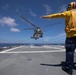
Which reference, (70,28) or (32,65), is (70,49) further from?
(32,65)

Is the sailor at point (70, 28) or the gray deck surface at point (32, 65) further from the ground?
the sailor at point (70, 28)

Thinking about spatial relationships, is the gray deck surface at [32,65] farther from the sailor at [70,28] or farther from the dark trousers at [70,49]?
the sailor at [70,28]

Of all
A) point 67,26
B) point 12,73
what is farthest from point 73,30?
point 12,73

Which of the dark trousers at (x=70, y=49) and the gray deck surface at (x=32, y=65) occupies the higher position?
the dark trousers at (x=70, y=49)

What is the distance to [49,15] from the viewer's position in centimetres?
629

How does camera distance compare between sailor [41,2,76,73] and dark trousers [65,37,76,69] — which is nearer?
sailor [41,2,76,73]

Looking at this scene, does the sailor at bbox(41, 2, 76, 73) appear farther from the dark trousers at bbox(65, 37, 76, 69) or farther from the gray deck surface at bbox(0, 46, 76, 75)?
the gray deck surface at bbox(0, 46, 76, 75)

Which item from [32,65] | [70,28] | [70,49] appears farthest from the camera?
[32,65]

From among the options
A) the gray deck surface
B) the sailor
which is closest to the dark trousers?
the sailor

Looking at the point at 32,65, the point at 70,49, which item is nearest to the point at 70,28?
the point at 70,49

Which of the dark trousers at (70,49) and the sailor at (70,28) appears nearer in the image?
the sailor at (70,28)

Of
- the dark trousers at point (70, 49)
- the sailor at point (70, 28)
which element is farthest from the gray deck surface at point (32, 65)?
the sailor at point (70, 28)

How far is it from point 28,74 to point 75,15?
2413mm

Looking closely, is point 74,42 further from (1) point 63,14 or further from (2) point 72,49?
(1) point 63,14
